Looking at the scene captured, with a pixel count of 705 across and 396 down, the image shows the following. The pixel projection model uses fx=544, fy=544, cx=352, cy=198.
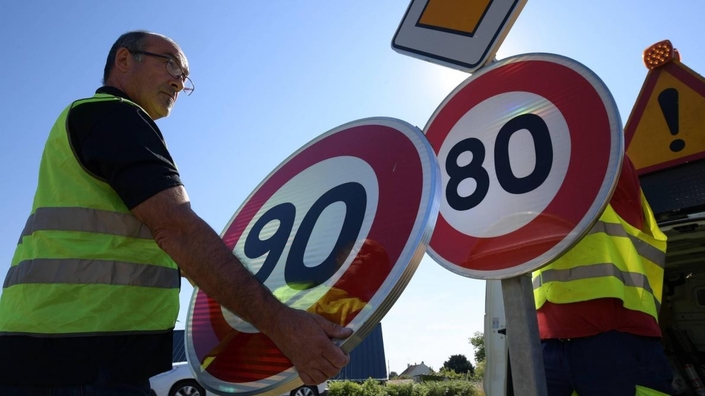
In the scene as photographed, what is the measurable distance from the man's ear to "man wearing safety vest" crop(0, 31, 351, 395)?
0.53 ft

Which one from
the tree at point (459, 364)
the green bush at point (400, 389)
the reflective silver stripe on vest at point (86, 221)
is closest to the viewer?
the reflective silver stripe on vest at point (86, 221)

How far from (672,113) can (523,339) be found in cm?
213

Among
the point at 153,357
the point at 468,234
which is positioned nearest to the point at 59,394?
the point at 153,357

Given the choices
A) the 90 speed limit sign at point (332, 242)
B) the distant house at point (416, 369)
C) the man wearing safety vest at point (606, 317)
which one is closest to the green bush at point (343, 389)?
the man wearing safety vest at point (606, 317)

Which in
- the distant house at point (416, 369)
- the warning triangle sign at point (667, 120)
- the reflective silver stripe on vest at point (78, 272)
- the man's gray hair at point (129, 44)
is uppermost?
the warning triangle sign at point (667, 120)

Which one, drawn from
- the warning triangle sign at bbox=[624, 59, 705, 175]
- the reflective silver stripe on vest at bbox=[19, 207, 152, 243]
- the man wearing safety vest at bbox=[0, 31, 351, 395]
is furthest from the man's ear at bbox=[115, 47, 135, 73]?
the warning triangle sign at bbox=[624, 59, 705, 175]

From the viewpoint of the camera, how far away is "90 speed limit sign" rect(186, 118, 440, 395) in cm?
116

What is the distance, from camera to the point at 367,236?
125 centimetres

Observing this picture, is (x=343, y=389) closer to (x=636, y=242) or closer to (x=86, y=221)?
(x=636, y=242)

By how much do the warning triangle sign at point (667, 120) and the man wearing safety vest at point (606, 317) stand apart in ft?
3.63

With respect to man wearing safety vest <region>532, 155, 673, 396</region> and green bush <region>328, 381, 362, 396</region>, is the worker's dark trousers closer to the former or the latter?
man wearing safety vest <region>532, 155, 673, 396</region>

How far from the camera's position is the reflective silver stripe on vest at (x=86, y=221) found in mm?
1306

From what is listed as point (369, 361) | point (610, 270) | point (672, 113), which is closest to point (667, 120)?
point (672, 113)

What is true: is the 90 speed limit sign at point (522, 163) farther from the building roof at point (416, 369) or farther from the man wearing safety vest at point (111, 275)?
the building roof at point (416, 369)
